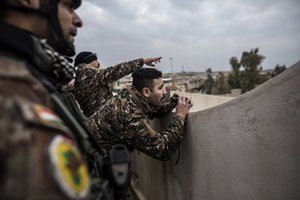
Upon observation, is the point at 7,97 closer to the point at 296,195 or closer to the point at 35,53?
the point at 35,53

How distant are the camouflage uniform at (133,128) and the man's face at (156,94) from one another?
11cm

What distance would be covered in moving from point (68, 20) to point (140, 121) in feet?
4.13

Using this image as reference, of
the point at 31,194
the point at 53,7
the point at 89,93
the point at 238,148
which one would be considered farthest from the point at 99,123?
the point at 31,194

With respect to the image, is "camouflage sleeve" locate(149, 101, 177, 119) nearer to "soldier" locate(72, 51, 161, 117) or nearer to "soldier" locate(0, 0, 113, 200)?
"soldier" locate(72, 51, 161, 117)

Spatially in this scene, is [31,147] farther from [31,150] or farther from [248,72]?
[248,72]

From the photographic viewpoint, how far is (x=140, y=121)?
7.73ft

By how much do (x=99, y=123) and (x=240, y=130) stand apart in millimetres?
1225

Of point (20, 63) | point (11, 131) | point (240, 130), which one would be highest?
point (20, 63)

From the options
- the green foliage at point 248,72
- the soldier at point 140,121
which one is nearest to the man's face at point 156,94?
the soldier at point 140,121

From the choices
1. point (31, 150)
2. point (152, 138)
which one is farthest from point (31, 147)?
point (152, 138)

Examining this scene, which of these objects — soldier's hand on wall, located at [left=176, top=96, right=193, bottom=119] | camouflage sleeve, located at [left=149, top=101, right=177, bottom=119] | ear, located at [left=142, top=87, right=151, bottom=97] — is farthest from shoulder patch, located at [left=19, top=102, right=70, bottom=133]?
camouflage sleeve, located at [left=149, top=101, right=177, bottom=119]

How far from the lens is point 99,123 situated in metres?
2.54

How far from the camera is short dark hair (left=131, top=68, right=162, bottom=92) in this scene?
272cm

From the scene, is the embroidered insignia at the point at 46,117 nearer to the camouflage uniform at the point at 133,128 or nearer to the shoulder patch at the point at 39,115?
the shoulder patch at the point at 39,115
